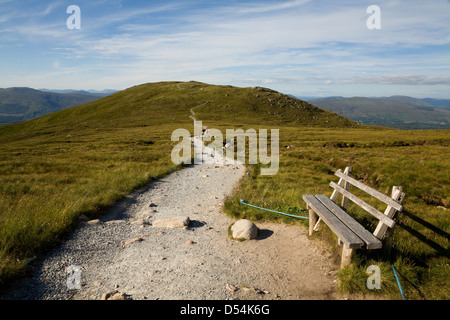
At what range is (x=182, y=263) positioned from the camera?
265 inches

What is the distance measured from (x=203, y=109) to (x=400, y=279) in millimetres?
102067

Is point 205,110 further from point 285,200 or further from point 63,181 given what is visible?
point 285,200

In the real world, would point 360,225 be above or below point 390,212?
below

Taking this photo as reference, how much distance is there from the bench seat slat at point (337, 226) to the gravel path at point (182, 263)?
3.31 feet

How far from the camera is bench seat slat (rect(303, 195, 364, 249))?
570 centimetres

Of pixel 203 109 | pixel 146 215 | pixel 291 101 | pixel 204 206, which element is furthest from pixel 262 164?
pixel 291 101

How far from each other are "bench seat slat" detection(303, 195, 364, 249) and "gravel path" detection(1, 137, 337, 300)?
1.01m

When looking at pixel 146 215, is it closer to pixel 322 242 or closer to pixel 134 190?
pixel 134 190

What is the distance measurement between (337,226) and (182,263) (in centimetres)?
418

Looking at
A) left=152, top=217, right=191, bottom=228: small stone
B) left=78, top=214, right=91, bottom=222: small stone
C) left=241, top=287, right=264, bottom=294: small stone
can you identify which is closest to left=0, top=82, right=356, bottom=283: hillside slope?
left=78, top=214, right=91, bottom=222: small stone

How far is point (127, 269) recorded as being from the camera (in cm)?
646

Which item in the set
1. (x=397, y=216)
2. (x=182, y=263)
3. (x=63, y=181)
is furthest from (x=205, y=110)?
(x=182, y=263)

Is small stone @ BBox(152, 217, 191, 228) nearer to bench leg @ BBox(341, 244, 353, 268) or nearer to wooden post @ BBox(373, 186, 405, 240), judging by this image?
bench leg @ BBox(341, 244, 353, 268)
